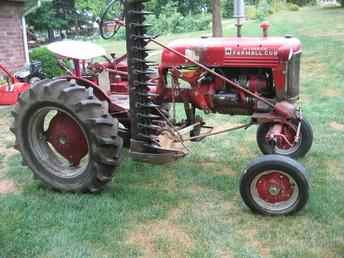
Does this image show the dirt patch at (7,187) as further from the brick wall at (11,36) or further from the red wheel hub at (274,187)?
the brick wall at (11,36)

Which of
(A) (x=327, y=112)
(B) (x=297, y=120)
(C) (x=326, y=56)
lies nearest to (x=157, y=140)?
(B) (x=297, y=120)

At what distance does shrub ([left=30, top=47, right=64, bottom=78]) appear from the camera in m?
11.1

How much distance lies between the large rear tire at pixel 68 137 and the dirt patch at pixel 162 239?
0.70m

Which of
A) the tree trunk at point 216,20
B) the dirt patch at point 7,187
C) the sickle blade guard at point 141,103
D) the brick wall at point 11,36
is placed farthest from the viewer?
the tree trunk at point 216,20

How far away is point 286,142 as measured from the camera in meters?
4.36

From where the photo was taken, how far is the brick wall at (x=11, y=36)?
10.6 m

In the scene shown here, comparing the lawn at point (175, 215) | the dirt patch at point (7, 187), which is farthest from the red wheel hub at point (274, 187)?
the dirt patch at point (7, 187)

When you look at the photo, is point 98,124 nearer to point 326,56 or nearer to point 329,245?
point 329,245

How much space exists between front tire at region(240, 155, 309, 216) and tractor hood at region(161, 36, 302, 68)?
36.3 inches

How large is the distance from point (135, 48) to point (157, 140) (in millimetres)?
841

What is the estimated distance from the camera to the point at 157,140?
4.33 meters

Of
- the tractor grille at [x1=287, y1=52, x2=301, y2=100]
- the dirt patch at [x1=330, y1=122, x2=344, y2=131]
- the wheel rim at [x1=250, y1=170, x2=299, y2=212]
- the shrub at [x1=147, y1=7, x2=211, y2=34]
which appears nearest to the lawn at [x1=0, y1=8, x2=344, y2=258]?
the wheel rim at [x1=250, y1=170, x2=299, y2=212]

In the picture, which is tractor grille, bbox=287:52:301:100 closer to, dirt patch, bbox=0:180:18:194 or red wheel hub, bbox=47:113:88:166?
red wheel hub, bbox=47:113:88:166

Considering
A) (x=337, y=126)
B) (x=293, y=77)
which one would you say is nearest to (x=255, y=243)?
(x=293, y=77)
